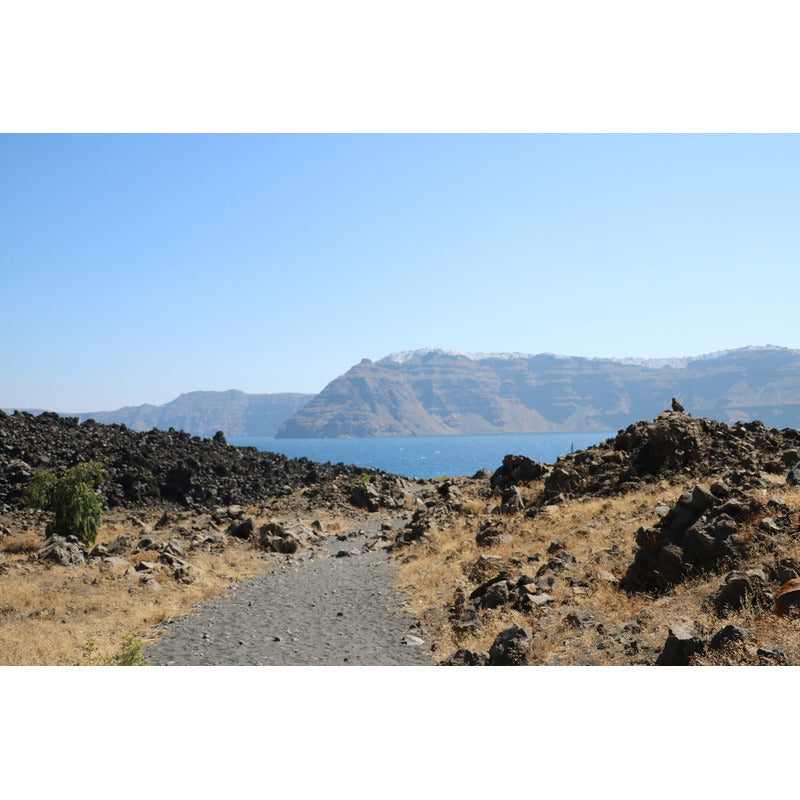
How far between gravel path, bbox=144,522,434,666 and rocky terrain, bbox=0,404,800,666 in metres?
0.09

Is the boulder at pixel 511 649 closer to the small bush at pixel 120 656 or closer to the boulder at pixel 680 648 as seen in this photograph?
the boulder at pixel 680 648

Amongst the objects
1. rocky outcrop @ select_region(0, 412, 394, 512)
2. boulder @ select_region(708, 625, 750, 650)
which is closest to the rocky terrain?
boulder @ select_region(708, 625, 750, 650)

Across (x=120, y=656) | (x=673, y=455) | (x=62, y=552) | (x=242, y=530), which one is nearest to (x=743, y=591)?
(x=120, y=656)

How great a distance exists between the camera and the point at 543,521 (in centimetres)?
2378

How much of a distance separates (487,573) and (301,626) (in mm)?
5937

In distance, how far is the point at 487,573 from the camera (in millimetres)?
19062

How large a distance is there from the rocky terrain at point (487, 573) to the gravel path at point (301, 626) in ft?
0.28

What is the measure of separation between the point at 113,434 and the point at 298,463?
17.3 meters

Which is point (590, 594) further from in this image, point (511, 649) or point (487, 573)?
point (487, 573)

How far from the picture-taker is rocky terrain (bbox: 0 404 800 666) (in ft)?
39.4

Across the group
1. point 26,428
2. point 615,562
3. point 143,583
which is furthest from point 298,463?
point 615,562

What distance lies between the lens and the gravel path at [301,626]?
1388cm

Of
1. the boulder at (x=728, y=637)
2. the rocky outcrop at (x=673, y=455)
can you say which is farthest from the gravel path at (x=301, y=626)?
the rocky outcrop at (x=673, y=455)

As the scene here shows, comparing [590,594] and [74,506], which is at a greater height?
[590,594]
